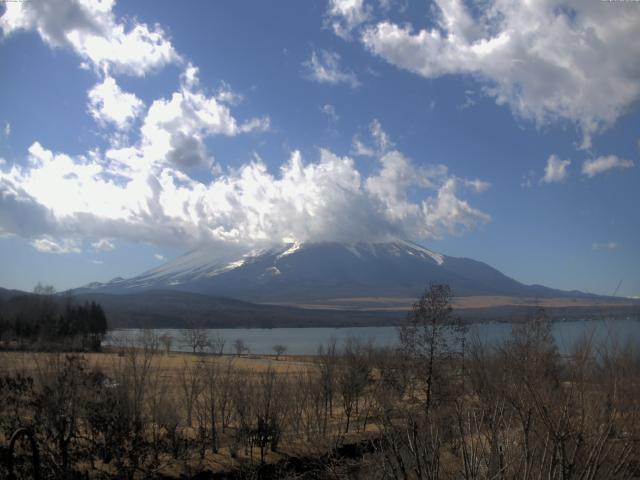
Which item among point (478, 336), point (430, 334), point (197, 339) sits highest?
point (478, 336)

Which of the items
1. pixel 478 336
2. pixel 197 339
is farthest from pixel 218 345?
pixel 478 336

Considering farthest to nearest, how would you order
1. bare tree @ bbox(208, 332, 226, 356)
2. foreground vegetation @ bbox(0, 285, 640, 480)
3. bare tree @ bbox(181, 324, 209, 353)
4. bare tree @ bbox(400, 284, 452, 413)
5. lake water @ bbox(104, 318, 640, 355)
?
bare tree @ bbox(181, 324, 209, 353)
bare tree @ bbox(208, 332, 226, 356)
bare tree @ bbox(400, 284, 452, 413)
lake water @ bbox(104, 318, 640, 355)
foreground vegetation @ bbox(0, 285, 640, 480)

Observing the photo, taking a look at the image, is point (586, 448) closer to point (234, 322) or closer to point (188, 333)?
point (188, 333)

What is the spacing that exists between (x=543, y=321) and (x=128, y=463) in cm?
1804

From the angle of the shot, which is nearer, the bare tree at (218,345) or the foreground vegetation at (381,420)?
the foreground vegetation at (381,420)

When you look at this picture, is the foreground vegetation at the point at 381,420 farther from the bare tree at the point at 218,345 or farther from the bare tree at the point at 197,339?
the bare tree at the point at 197,339

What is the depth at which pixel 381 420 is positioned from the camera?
6.49 m

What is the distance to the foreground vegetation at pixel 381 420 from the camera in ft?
16.7

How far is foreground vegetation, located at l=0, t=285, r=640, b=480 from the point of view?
5078mm

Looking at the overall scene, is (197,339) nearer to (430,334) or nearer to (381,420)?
(430,334)

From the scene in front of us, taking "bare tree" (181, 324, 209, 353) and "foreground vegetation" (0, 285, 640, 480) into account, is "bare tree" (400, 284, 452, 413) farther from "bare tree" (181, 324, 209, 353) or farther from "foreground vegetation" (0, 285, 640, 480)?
"bare tree" (181, 324, 209, 353)

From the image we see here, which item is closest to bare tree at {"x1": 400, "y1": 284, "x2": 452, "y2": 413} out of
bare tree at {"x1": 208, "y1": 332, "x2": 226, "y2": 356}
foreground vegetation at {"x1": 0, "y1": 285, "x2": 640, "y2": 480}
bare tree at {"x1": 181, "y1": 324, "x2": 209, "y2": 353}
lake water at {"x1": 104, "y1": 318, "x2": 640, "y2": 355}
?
foreground vegetation at {"x1": 0, "y1": 285, "x2": 640, "y2": 480}

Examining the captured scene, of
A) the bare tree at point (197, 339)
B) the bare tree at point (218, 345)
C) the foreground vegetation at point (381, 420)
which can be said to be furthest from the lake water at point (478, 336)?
the bare tree at point (218, 345)

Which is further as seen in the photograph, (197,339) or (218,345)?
(197,339)
